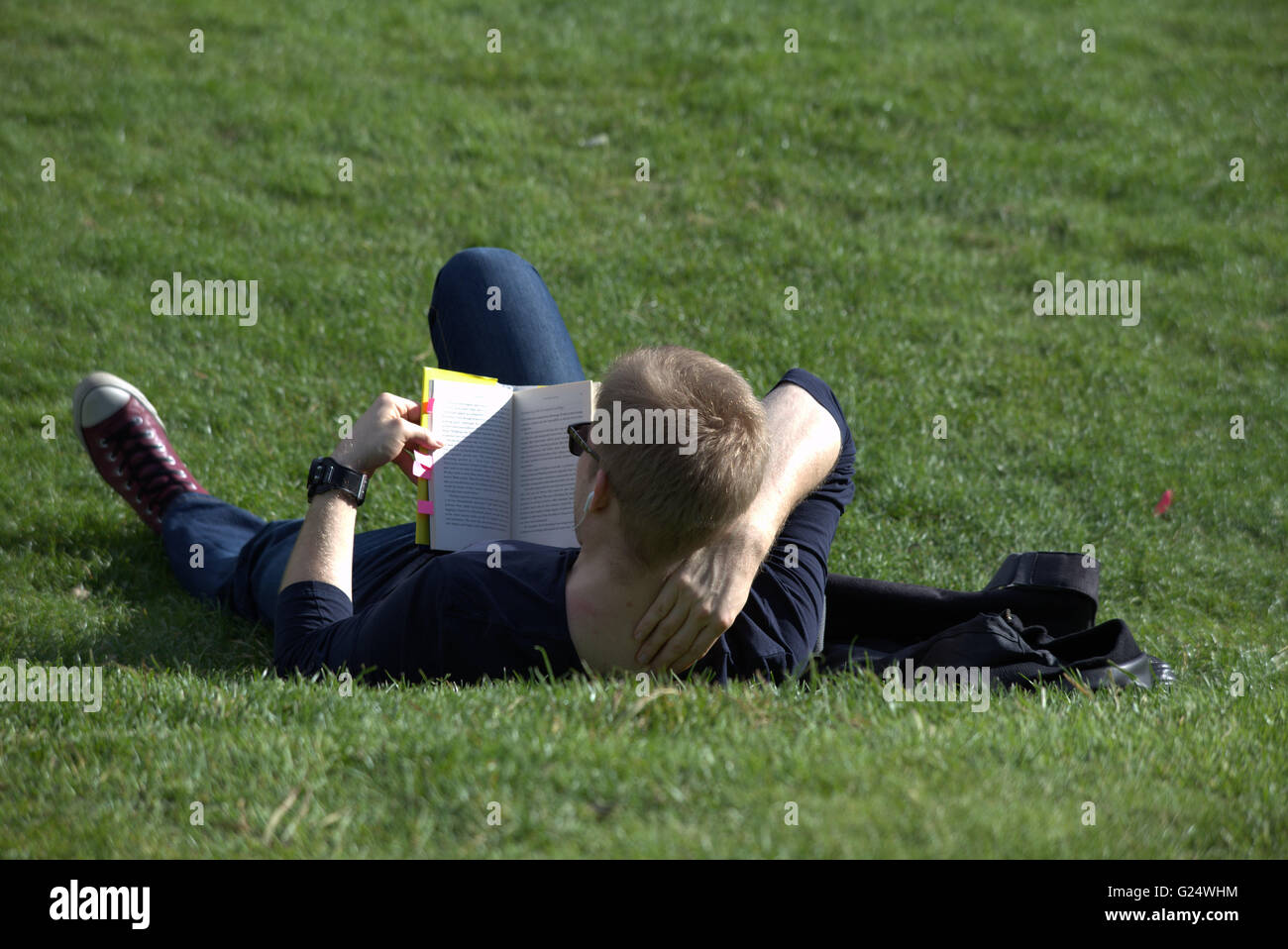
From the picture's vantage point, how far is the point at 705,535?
2643 millimetres

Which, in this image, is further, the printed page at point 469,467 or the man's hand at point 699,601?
the printed page at point 469,467

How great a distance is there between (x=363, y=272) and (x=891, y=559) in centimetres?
359

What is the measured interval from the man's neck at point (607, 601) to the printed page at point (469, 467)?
65 centimetres

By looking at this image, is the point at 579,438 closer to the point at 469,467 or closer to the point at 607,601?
the point at 607,601

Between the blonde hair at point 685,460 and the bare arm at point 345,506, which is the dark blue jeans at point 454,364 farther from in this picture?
the blonde hair at point 685,460

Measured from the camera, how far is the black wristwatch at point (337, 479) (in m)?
3.16

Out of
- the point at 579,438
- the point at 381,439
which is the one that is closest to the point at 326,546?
the point at 381,439

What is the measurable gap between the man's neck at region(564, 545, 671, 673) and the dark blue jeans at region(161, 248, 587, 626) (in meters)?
1.26

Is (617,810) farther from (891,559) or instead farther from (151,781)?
(891,559)

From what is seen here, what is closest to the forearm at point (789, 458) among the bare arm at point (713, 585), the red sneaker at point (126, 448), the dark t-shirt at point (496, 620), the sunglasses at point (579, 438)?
the bare arm at point (713, 585)

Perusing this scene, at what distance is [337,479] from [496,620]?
0.70 meters

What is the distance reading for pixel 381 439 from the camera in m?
3.22

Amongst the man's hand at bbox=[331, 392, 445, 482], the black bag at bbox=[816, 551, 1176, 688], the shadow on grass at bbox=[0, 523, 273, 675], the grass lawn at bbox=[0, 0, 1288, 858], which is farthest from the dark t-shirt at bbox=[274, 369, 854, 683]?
the shadow on grass at bbox=[0, 523, 273, 675]
